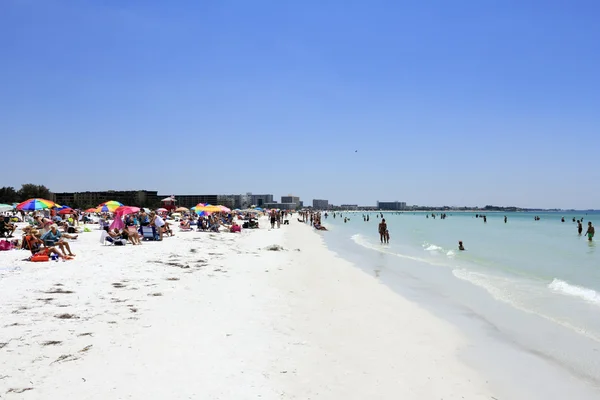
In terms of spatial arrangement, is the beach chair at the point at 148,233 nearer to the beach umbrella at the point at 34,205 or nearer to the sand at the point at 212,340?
the beach umbrella at the point at 34,205

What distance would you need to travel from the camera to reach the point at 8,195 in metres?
81.4

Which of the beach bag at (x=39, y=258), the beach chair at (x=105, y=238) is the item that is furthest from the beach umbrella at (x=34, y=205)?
the beach bag at (x=39, y=258)

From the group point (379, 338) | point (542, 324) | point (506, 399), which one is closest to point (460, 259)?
point (542, 324)

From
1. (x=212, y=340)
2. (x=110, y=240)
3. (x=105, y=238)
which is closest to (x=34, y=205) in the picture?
(x=105, y=238)

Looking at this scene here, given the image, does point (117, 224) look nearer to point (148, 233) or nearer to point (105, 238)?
point (105, 238)

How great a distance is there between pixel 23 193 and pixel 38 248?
8635cm

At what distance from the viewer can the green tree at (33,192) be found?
80.4 m

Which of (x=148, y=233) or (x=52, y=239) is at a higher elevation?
(x=52, y=239)

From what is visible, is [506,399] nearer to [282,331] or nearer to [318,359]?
[318,359]

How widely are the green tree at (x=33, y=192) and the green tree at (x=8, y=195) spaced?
107cm

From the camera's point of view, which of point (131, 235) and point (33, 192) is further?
point (33, 192)

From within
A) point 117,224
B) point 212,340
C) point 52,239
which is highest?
Result: point 117,224

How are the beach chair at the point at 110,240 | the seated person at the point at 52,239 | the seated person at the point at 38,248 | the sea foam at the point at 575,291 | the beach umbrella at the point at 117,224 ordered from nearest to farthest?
the sea foam at the point at 575,291 < the seated person at the point at 38,248 < the seated person at the point at 52,239 < the beach chair at the point at 110,240 < the beach umbrella at the point at 117,224

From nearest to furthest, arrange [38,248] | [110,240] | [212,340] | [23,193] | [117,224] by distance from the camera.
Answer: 1. [212,340]
2. [38,248]
3. [110,240]
4. [117,224]
5. [23,193]
